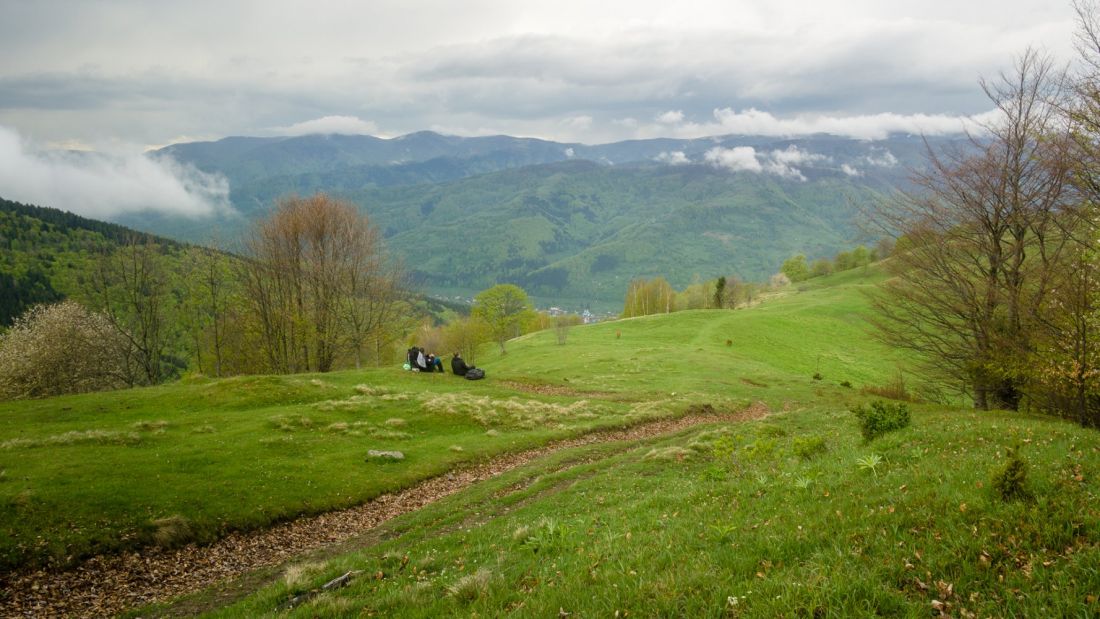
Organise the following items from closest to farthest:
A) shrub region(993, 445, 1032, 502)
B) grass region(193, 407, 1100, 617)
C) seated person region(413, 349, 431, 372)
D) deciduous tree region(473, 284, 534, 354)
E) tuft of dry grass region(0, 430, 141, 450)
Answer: grass region(193, 407, 1100, 617), shrub region(993, 445, 1032, 502), tuft of dry grass region(0, 430, 141, 450), seated person region(413, 349, 431, 372), deciduous tree region(473, 284, 534, 354)

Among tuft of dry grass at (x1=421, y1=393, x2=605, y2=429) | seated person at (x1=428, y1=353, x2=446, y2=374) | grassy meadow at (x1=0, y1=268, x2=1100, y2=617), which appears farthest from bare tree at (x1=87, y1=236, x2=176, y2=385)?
tuft of dry grass at (x1=421, y1=393, x2=605, y2=429)

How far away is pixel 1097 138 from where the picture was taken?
1398 centimetres

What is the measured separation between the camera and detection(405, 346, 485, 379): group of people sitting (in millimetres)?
47000

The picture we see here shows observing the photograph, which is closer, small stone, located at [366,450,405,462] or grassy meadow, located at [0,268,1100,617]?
grassy meadow, located at [0,268,1100,617]

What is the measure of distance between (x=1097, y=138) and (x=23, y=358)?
76389 millimetres

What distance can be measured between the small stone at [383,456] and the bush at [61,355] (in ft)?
152

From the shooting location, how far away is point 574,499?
1820 cm

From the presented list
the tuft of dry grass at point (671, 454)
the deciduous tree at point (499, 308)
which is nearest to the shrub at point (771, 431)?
the tuft of dry grass at point (671, 454)

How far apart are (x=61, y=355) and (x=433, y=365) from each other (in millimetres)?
39725

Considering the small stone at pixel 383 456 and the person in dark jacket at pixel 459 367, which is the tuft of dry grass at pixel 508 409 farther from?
the small stone at pixel 383 456

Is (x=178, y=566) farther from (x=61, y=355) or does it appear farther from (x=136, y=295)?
(x=136, y=295)

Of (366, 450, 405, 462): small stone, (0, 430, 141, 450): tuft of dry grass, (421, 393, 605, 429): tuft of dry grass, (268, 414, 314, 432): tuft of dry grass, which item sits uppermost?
(0, 430, 141, 450): tuft of dry grass

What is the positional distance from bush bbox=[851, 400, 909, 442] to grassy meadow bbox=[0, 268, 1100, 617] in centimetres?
47

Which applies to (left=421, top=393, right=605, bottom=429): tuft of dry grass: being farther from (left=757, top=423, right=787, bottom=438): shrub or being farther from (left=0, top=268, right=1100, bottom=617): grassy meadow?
(left=757, top=423, right=787, bottom=438): shrub
